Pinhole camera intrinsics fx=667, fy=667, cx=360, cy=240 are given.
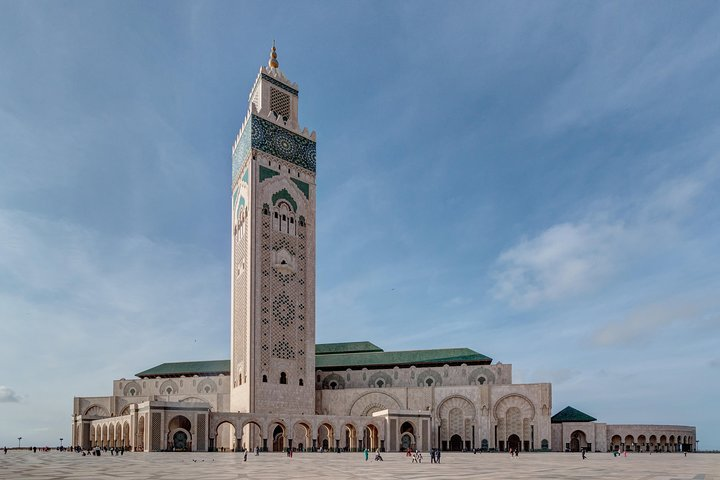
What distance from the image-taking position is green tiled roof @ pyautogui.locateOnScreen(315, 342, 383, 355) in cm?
6398

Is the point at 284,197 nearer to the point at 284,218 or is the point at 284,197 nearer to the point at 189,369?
the point at 284,218

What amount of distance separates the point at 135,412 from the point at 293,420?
439 inches

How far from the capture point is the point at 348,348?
6469 cm

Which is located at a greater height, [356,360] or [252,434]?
[356,360]

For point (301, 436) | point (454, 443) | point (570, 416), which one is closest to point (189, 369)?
point (301, 436)

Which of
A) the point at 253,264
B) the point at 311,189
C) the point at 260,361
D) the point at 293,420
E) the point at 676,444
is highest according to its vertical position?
the point at 311,189

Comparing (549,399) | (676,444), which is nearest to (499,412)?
(549,399)

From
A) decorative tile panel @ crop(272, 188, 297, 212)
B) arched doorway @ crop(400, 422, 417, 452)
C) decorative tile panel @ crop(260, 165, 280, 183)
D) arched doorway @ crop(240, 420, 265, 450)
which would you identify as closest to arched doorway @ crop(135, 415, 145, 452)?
arched doorway @ crop(240, 420, 265, 450)

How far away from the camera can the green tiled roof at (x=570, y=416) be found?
54969mm

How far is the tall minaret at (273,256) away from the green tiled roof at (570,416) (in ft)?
67.5

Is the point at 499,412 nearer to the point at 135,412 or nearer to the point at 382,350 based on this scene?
the point at 382,350

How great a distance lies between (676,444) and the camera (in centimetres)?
5903

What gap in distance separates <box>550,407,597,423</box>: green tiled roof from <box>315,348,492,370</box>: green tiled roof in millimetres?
7186

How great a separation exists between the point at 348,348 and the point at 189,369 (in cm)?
1581
